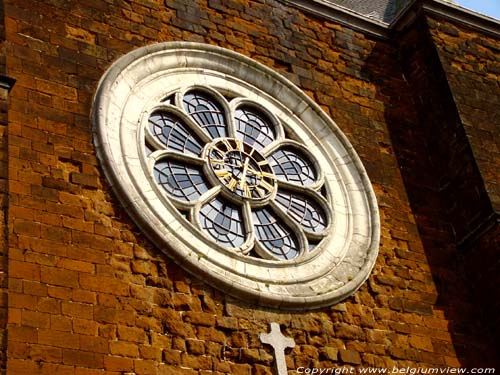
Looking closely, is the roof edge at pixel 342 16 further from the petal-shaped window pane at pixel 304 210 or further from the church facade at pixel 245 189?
the petal-shaped window pane at pixel 304 210

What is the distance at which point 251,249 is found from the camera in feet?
30.5

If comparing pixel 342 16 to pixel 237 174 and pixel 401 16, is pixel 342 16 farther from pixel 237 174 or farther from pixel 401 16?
pixel 237 174

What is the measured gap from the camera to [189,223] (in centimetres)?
904

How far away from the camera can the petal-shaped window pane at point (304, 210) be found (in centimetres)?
995

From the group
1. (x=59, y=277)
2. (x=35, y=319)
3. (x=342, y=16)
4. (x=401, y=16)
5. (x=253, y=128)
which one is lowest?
(x=35, y=319)

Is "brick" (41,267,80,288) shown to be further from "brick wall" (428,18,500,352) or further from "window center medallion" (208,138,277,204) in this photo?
"brick wall" (428,18,500,352)

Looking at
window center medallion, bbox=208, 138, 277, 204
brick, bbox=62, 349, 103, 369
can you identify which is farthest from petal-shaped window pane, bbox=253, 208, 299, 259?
brick, bbox=62, 349, 103, 369

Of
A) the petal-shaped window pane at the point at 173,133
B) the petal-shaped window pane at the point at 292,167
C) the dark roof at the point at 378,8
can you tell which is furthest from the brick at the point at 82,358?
the dark roof at the point at 378,8

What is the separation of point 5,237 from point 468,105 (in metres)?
5.65

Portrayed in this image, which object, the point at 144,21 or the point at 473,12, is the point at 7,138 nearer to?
the point at 144,21

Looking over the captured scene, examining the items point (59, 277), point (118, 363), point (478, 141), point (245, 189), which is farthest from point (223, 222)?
point (478, 141)

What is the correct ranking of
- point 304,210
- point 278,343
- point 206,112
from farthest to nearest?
point 206,112, point 304,210, point 278,343

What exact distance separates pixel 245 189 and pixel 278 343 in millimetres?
1661

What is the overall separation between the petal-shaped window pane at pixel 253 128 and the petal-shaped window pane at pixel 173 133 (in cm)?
51
